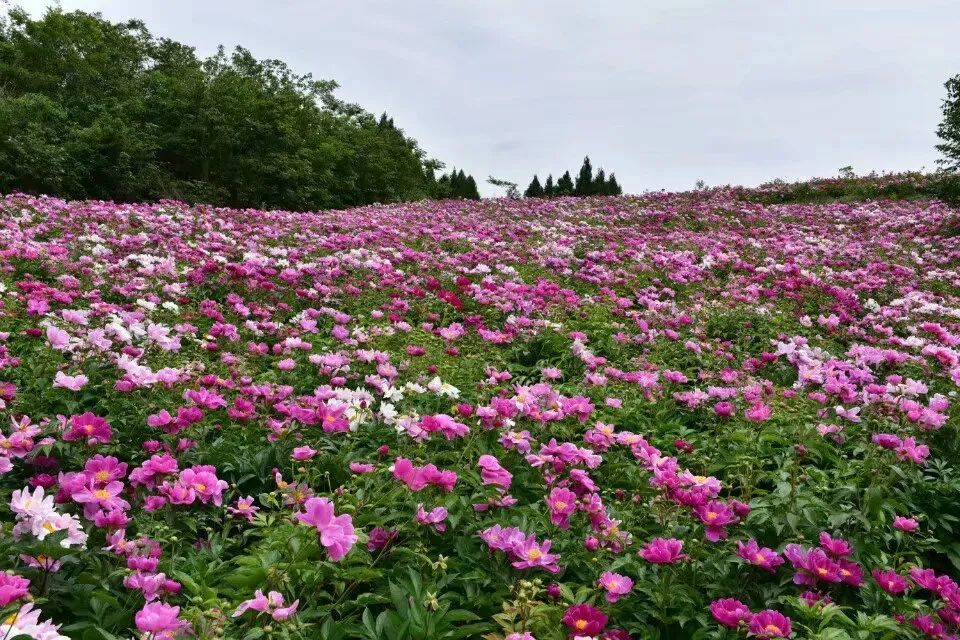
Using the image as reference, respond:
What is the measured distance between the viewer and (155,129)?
20891 mm

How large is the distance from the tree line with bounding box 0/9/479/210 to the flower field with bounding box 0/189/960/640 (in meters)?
13.4

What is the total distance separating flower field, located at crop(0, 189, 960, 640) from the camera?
1.70 m

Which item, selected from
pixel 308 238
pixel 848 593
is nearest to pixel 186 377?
pixel 848 593

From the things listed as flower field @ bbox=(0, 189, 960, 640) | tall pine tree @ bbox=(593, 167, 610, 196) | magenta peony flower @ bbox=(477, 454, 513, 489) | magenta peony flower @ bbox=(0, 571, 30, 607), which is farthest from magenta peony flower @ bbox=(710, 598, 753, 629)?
tall pine tree @ bbox=(593, 167, 610, 196)

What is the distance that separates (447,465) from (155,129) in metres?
22.0

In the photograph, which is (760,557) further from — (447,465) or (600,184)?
(600,184)

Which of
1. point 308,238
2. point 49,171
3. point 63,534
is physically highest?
point 49,171

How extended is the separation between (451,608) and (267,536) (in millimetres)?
599

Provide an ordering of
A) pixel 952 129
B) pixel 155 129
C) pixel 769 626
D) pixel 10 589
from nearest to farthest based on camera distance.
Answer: pixel 10 589
pixel 769 626
pixel 952 129
pixel 155 129

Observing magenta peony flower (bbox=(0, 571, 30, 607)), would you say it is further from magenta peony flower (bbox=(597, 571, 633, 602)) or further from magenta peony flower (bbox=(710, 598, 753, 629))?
magenta peony flower (bbox=(710, 598, 753, 629))

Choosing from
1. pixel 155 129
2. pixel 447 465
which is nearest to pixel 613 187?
pixel 155 129

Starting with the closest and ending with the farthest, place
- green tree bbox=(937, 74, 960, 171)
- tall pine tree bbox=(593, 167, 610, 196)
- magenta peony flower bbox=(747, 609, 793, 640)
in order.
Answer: magenta peony flower bbox=(747, 609, 793, 640), green tree bbox=(937, 74, 960, 171), tall pine tree bbox=(593, 167, 610, 196)

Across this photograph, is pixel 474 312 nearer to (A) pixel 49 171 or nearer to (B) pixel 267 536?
(B) pixel 267 536

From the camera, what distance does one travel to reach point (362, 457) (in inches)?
106
